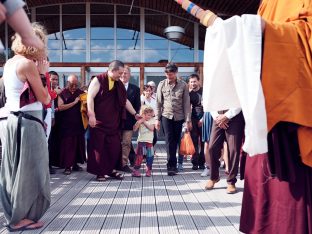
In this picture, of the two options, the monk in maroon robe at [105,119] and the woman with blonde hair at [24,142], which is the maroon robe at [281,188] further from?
the monk in maroon robe at [105,119]

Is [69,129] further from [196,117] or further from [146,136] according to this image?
[196,117]

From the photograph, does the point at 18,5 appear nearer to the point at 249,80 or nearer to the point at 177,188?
the point at 249,80

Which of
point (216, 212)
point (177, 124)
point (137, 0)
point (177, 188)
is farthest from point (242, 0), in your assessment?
point (216, 212)

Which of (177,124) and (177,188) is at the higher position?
(177,124)

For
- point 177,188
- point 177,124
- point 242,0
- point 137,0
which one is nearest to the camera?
point 177,188

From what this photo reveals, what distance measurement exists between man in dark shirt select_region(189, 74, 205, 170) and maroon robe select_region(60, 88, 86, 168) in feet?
6.64

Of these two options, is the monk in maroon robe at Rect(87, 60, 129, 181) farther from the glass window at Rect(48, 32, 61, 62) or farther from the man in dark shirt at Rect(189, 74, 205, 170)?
the glass window at Rect(48, 32, 61, 62)

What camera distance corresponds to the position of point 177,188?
5434 millimetres

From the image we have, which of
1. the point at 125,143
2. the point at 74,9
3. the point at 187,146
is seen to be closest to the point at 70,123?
the point at 125,143

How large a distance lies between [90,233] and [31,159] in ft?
2.60

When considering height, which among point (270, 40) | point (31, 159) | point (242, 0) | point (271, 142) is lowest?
point (31, 159)

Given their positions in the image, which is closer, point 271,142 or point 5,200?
point 271,142

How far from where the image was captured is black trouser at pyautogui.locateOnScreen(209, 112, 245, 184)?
16.6 ft

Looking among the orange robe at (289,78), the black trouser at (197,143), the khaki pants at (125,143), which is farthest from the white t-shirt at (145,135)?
the orange robe at (289,78)
